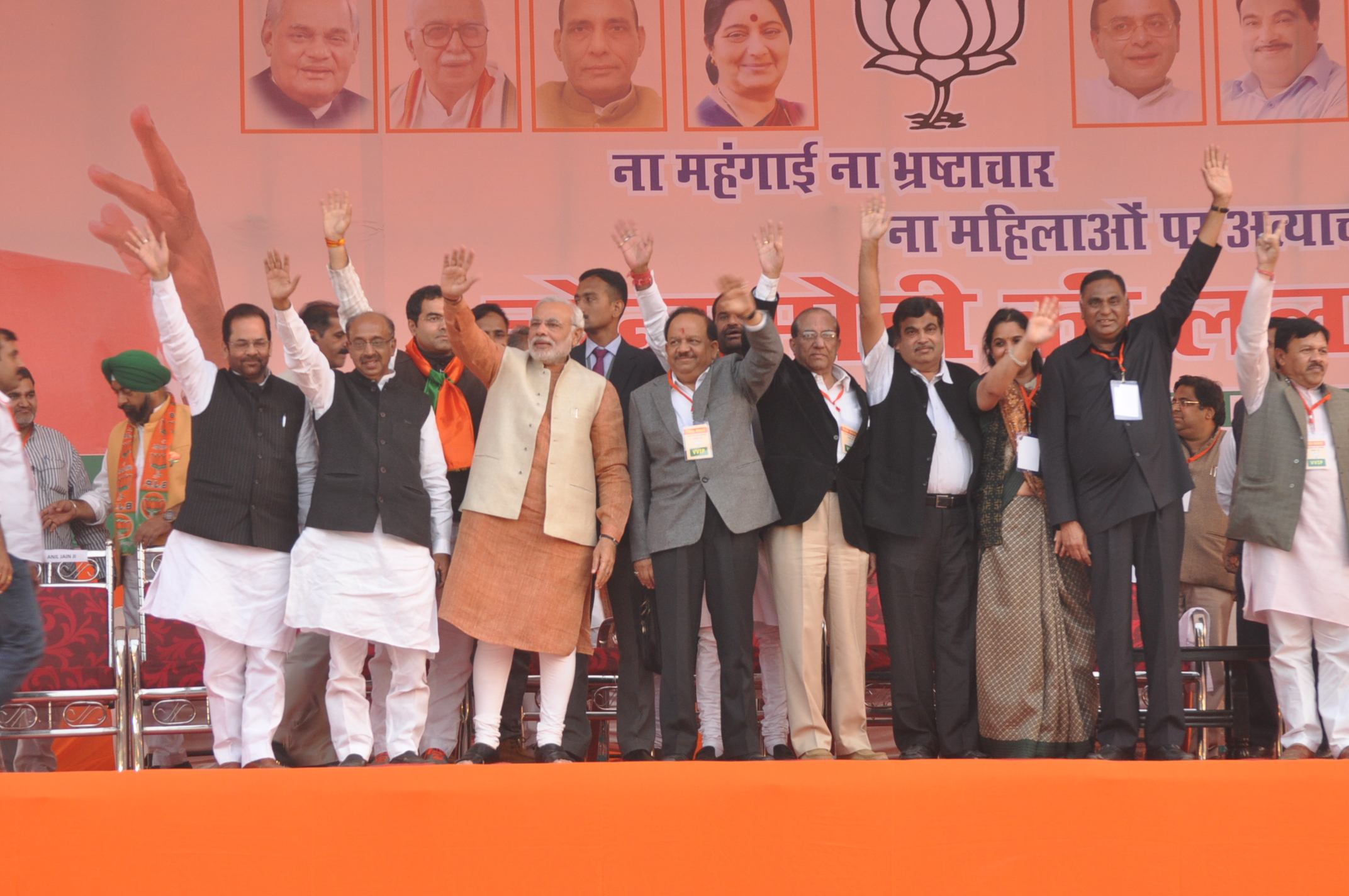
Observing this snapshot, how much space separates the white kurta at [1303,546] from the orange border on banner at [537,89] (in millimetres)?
3147

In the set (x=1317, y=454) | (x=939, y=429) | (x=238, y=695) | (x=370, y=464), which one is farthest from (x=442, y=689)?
(x=1317, y=454)

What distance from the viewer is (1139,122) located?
6.24m

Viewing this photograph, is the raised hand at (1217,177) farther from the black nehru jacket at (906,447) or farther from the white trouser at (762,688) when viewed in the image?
the white trouser at (762,688)

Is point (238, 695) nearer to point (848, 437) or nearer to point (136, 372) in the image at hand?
point (136, 372)

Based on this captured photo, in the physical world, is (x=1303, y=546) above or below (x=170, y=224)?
below

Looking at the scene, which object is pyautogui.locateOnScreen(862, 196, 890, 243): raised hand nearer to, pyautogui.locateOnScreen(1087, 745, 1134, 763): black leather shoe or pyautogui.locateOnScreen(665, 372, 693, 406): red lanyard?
pyautogui.locateOnScreen(665, 372, 693, 406): red lanyard

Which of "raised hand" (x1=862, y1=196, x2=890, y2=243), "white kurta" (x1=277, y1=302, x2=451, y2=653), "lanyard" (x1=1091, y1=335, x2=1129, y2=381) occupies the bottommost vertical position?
"white kurta" (x1=277, y1=302, x2=451, y2=653)

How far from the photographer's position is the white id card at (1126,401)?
3875 millimetres

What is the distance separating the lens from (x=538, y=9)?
6.12m

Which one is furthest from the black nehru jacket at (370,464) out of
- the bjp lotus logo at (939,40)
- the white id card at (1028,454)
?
the bjp lotus logo at (939,40)

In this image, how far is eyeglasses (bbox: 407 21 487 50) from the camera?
6.09m

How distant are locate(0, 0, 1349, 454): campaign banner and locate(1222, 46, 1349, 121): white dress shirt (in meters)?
0.02

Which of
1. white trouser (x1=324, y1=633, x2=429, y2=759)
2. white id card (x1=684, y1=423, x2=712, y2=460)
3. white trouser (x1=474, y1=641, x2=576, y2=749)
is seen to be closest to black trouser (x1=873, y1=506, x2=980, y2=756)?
white id card (x1=684, y1=423, x2=712, y2=460)

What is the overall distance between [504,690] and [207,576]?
94cm
